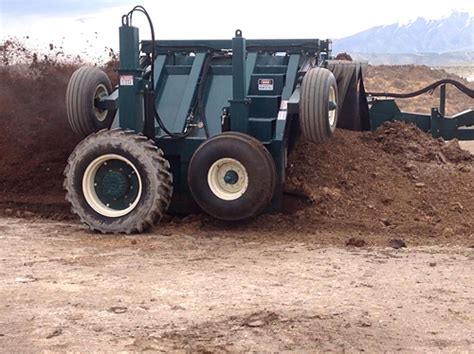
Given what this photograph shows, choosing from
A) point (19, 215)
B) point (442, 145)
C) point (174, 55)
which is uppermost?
point (174, 55)

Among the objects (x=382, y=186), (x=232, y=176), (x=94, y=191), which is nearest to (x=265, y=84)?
(x=232, y=176)

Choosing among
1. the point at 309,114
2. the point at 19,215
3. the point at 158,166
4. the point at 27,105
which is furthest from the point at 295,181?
the point at 27,105

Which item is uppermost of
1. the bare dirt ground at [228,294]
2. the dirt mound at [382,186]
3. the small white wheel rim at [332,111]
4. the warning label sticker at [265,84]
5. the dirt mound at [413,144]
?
the warning label sticker at [265,84]

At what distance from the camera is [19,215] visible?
9359 mm

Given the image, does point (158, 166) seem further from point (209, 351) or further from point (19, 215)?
point (209, 351)

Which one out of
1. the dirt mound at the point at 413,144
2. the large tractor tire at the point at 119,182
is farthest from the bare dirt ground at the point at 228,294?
the dirt mound at the point at 413,144

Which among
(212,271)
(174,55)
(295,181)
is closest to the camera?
(212,271)

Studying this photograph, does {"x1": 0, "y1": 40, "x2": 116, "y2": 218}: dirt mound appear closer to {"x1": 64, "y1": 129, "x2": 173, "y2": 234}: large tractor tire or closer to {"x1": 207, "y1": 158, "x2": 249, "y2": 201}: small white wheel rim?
{"x1": 64, "y1": 129, "x2": 173, "y2": 234}: large tractor tire

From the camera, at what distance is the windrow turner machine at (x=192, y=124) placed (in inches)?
319

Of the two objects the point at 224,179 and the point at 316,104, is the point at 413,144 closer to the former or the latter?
the point at 316,104

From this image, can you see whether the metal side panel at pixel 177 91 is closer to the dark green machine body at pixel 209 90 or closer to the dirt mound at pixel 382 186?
the dark green machine body at pixel 209 90

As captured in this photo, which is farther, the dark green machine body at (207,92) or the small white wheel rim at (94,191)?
the dark green machine body at (207,92)

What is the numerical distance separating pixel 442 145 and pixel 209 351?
662 cm

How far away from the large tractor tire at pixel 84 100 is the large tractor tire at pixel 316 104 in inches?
93.6
